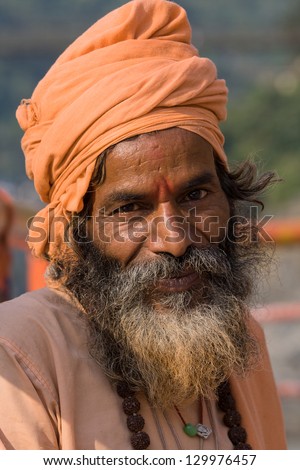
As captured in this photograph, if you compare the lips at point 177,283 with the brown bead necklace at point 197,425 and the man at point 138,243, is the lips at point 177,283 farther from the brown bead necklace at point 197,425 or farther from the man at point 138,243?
the brown bead necklace at point 197,425

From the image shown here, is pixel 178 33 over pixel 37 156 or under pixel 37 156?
over

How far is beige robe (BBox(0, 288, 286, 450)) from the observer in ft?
9.28

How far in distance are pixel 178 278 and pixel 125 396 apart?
0.42m

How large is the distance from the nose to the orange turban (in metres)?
0.27

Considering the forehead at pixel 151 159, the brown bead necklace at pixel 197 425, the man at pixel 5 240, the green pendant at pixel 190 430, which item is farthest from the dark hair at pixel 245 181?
the man at pixel 5 240

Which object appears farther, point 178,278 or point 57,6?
point 57,6

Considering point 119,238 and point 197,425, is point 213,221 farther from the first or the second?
point 197,425

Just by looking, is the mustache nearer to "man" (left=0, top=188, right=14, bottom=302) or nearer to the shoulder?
the shoulder

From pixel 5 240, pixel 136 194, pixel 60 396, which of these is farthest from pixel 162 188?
pixel 5 240

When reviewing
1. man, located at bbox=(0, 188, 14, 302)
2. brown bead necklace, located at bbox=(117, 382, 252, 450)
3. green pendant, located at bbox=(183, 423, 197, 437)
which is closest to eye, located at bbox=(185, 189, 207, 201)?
brown bead necklace, located at bbox=(117, 382, 252, 450)

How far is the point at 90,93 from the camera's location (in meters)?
3.11

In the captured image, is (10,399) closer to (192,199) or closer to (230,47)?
(192,199)

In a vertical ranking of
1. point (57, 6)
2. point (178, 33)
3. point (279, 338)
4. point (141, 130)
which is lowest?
point (279, 338)
